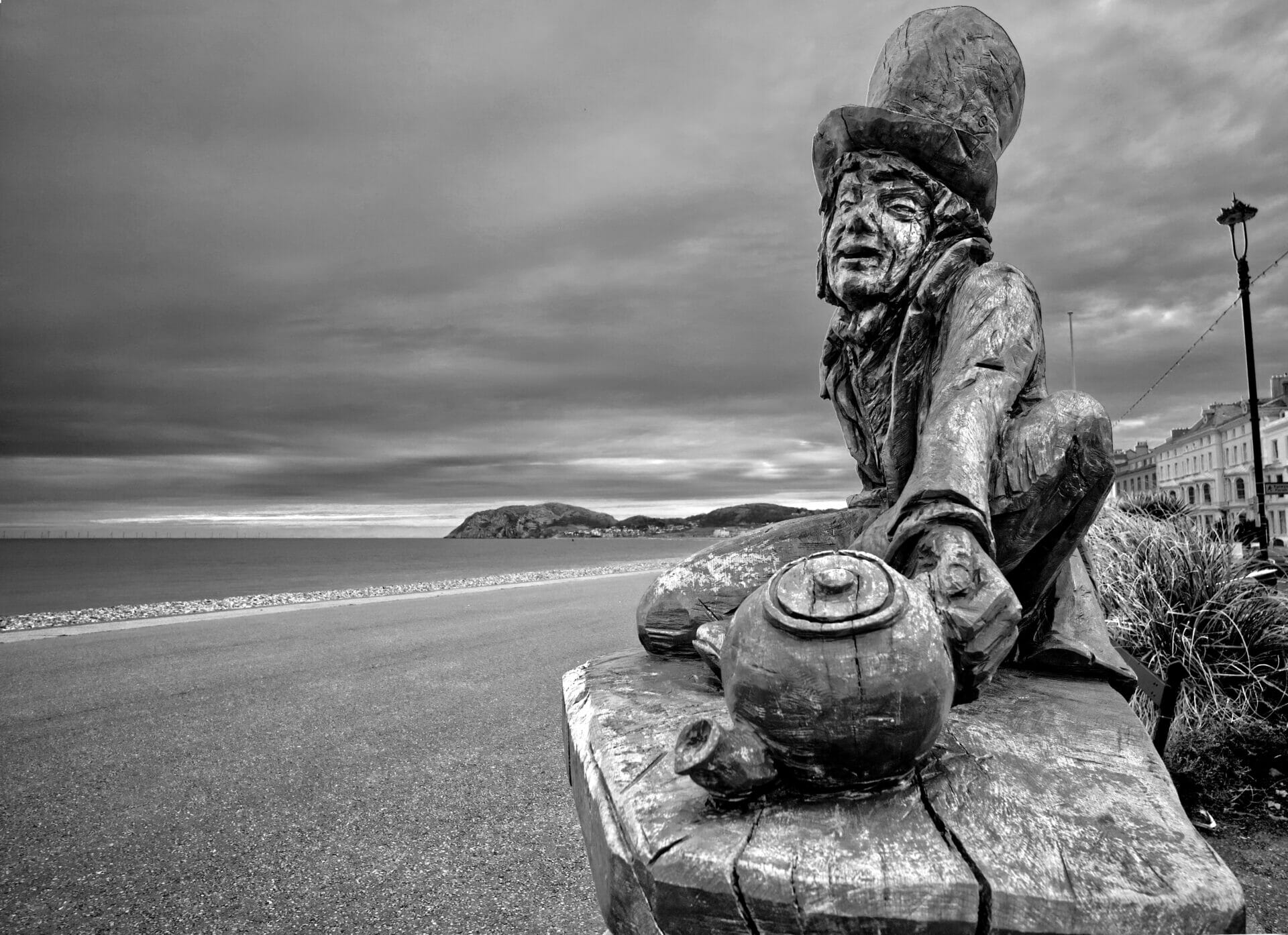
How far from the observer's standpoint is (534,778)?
162 inches

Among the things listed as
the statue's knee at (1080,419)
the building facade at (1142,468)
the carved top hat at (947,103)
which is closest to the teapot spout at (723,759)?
the statue's knee at (1080,419)

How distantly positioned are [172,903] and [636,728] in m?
2.21

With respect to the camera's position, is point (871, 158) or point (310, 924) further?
point (310, 924)

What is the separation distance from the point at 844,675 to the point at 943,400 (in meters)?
0.87

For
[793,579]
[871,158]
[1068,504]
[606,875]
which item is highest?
[871,158]

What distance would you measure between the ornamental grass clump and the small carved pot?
2.98 metres

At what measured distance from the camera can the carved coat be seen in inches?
58.3

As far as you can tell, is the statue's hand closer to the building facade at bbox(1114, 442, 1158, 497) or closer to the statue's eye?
the statue's eye

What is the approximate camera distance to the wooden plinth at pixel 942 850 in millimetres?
995

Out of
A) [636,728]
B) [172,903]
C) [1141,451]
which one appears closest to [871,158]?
[636,728]

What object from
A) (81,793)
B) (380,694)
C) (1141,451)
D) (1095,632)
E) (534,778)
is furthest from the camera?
(1141,451)

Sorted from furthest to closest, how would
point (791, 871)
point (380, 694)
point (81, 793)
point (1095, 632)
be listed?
1. point (380, 694)
2. point (81, 793)
3. point (1095, 632)
4. point (791, 871)

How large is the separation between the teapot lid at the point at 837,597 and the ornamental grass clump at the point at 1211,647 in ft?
10.0

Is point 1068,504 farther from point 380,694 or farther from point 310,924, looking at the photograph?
point 380,694
